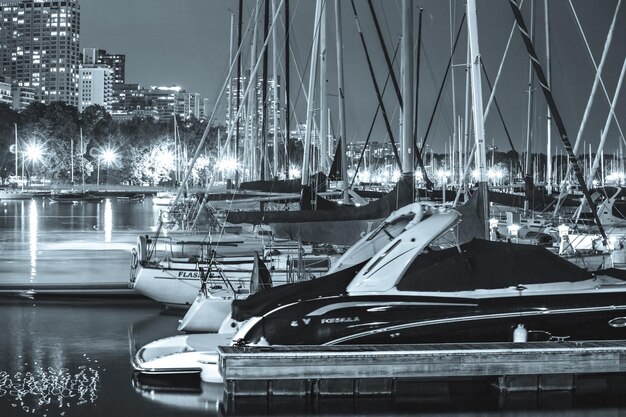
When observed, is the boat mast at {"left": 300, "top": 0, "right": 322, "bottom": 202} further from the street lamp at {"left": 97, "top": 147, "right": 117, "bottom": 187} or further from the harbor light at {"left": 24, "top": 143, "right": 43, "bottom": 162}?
the street lamp at {"left": 97, "top": 147, "right": 117, "bottom": 187}

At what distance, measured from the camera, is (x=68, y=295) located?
22125 mm

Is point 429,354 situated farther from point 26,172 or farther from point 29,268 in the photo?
point 26,172

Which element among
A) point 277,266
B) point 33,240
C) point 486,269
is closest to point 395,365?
point 486,269

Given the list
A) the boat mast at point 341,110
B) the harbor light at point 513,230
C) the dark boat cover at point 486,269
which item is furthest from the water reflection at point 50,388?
the harbor light at point 513,230

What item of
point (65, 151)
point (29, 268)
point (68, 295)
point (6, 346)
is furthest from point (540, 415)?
point (65, 151)

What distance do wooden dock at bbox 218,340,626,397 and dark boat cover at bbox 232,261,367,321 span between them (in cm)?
74

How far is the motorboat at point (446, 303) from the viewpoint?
42.3ft

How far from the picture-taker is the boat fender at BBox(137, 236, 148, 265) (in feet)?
64.5

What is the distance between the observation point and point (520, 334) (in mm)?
13016

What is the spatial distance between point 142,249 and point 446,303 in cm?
890

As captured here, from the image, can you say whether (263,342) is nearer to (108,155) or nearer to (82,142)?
(82,142)

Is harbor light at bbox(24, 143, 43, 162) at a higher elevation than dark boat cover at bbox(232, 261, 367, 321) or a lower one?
higher

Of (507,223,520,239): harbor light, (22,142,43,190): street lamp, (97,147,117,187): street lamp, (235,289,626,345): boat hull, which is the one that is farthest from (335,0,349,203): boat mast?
(97,147,117,187): street lamp

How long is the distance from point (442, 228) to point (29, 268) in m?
18.3
